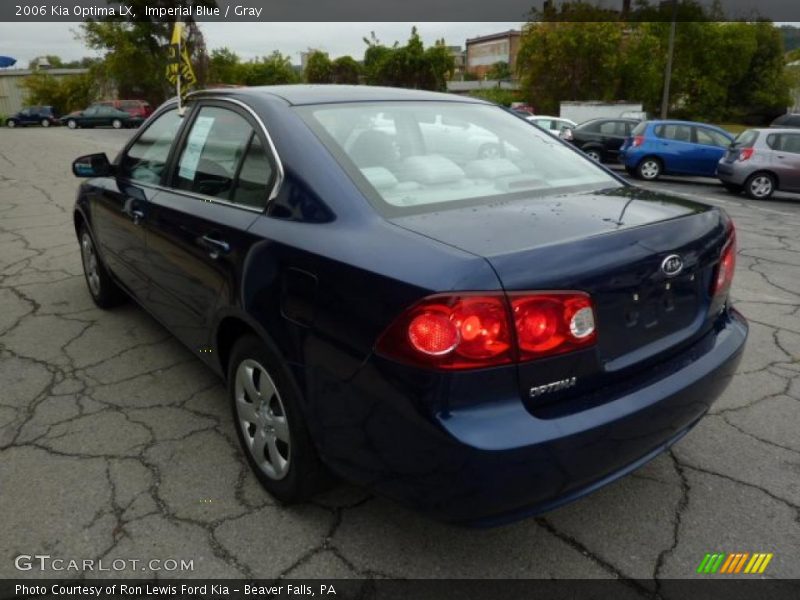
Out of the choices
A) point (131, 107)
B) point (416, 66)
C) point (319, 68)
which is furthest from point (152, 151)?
point (319, 68)

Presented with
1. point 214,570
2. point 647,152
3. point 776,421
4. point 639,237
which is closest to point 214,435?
point 214,570

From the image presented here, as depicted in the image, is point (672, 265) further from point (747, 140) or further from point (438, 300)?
point (747, 140)

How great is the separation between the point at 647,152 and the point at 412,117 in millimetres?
12525

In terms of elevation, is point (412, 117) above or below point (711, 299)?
above

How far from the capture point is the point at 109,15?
43531mm

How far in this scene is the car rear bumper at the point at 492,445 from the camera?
1697mm

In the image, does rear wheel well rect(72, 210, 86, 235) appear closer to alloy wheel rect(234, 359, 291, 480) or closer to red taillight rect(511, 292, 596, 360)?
alloy wheel rect(234, 359, 291, 480)

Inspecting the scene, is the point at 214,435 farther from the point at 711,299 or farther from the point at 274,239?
the point at 711,299

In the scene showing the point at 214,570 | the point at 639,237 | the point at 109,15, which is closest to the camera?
the point at 639,237

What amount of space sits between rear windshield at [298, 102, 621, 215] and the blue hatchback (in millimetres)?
12011

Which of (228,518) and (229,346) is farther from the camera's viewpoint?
(229,346)

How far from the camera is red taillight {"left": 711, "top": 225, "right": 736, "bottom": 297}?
2.31 m

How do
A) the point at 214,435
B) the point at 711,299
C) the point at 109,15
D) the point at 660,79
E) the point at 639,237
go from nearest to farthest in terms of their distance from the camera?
the point at 639,237
the point at 711,299
the point at 214,435
the point at 660,79
the point at 109,15

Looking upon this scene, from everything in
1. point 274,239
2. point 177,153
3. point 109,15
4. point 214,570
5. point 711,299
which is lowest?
point 214,570
